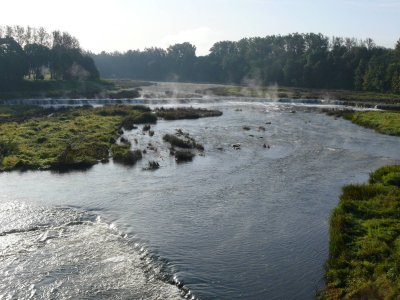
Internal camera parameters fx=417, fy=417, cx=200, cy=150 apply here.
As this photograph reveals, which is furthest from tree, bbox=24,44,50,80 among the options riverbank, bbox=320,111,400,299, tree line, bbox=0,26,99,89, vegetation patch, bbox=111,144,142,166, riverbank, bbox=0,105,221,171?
riverbank, bbox=320,111,400,299

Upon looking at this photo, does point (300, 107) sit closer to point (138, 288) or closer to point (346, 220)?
point (346, 220)

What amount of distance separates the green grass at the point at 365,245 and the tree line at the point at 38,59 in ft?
336

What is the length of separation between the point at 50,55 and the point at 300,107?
3089 inches

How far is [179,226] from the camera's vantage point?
2711 cm

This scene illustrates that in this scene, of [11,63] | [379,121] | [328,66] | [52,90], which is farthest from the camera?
[328,66]

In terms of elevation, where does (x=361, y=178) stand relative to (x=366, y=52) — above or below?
below

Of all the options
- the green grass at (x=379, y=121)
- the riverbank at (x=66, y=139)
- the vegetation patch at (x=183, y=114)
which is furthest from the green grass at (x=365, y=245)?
the vegetation patch at (x=183, y=114)

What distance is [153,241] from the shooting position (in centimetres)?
2483

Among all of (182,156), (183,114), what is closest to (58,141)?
(182,156)

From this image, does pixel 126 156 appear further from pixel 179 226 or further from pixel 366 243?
pixel 366 243

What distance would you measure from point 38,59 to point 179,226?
11393 centimetres

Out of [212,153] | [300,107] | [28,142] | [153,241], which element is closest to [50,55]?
[300,107]

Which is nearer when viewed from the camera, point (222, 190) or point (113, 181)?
point (222, 190)

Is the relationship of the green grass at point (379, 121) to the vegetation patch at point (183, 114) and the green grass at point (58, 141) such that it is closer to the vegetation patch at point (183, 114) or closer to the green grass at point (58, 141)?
the vegetation patch at point (183, 114)
